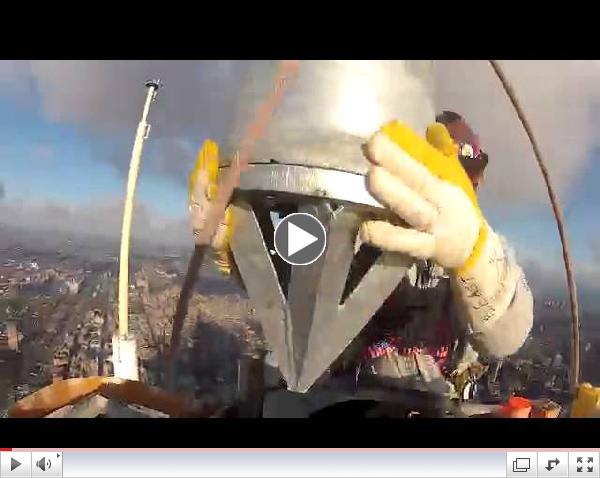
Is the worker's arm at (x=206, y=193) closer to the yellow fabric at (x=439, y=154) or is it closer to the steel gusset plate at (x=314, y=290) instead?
the steel gusset plate at (x=314, y=290)

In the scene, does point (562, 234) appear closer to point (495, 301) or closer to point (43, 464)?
point (495, 301)

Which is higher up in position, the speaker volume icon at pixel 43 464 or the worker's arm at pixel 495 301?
the worker's arm at pixel 495 301

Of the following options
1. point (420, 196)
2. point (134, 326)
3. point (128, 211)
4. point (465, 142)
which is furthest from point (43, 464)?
point (465, 142)

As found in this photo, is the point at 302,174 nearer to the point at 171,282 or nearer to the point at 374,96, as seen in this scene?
the point at 374,96

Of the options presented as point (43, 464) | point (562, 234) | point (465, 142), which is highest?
point (465, 142)

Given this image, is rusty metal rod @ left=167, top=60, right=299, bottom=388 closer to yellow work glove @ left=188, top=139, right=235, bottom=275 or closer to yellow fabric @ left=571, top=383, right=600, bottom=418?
yellow work glove @ left=188, top=139, right=235, bottom=275

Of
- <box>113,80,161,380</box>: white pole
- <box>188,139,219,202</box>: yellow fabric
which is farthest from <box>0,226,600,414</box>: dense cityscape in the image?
<box>188,139,219,202</box>: yellow fabric
